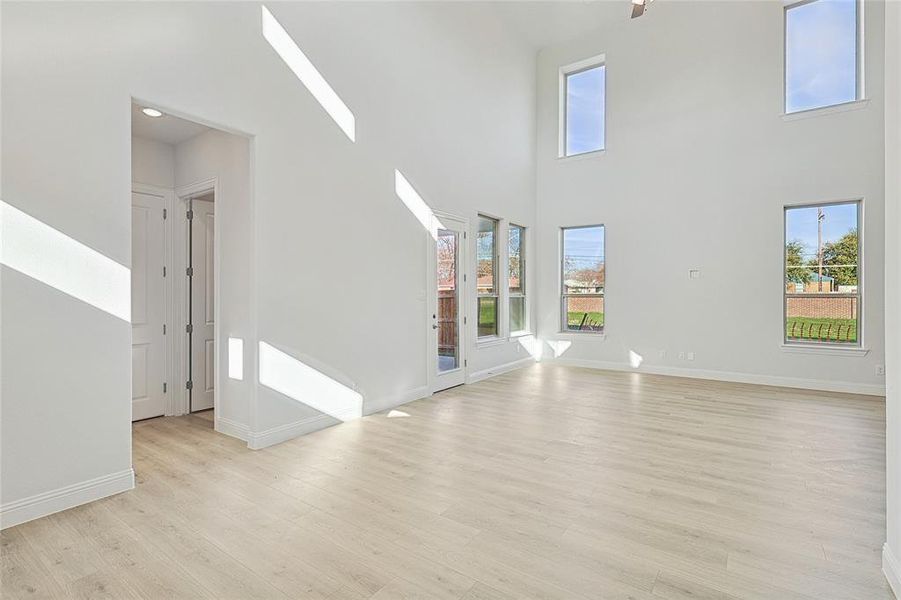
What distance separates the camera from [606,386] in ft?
20.6

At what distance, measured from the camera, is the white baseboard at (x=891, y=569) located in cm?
192

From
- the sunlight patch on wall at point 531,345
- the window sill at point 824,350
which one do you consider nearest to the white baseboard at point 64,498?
the sunlight patch on wall at point 531,345

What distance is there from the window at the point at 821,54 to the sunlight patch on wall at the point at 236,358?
7611 millimetres

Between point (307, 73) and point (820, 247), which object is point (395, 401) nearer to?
point (307, 73)

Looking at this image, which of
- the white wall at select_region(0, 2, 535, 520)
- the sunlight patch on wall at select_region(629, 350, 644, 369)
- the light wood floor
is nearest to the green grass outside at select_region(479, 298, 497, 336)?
the white wall at select_region(0, 2, 535, 520)

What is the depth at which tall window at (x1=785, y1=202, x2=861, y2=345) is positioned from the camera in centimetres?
596

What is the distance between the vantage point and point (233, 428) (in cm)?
409

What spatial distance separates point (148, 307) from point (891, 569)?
19.0 ft

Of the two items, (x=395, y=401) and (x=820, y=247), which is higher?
(x=820, y=247)

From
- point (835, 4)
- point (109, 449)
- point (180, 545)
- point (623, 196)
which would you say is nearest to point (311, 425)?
point (109, 449)

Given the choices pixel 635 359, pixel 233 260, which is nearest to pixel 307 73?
pixel 233 260

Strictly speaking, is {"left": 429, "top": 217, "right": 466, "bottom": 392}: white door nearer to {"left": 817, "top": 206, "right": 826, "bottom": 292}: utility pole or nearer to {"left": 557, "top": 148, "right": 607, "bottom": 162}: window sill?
{"left": 557, "top": 148, "right": 607, "bottom": 162}: window sill

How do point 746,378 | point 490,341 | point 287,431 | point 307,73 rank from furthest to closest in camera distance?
point 490,341
point 746,378
point 307,73
point 287,431

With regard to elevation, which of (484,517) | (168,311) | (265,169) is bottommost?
(484,517)
